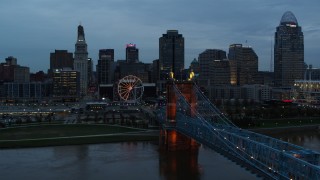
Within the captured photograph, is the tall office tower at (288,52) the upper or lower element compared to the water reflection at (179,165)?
upper

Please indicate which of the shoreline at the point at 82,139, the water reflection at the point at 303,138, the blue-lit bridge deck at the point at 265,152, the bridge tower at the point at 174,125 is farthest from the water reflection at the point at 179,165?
the water reflection at the point at 303,138

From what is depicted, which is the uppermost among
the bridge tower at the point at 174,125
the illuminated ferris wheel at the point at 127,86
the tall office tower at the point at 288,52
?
the tall office tower at the point at 288,52

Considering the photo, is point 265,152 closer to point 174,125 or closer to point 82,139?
point 174,125

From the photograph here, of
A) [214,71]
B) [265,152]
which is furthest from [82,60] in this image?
[265,152]

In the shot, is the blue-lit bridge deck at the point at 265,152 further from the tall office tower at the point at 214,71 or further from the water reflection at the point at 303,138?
the tall office tower at the point at 214,71

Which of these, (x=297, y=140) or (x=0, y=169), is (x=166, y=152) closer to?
(x=0, y=169)

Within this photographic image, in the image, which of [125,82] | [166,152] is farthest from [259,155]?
[125,82]
